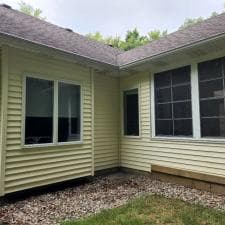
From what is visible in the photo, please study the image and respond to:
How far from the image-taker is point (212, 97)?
5309 millimetres

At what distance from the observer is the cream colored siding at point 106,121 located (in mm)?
6969

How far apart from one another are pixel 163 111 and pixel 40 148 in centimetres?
328

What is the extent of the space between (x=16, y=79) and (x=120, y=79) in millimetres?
3650

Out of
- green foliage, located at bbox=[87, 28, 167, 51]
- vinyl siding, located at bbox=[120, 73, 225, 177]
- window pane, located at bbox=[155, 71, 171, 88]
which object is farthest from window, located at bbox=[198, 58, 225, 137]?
green foliage, located at bbox=[87, 28, 167, 51]

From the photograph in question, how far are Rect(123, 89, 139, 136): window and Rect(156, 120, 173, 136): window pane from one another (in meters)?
0.83

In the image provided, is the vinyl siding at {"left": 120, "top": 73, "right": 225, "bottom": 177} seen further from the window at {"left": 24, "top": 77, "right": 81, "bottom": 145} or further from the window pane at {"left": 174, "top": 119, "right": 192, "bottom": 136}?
the window at {"left": 24, "top": 77, "right": 81, "bottom": 145}

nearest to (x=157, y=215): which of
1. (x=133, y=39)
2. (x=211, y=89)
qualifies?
(x=211, y=89)

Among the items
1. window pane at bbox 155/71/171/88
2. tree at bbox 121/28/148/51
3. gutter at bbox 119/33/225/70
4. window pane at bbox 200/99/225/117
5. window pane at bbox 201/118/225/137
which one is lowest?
window pane at bbox 201/118/225/137

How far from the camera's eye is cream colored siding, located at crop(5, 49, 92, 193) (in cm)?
473

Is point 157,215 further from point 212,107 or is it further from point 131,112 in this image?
point 131,112

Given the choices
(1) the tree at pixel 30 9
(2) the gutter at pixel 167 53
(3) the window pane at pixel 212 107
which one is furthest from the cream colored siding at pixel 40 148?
(1) the tree at pixel 30 9

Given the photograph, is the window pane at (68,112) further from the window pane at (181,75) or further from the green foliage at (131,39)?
the green foliage at (131,39)

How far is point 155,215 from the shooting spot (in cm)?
396

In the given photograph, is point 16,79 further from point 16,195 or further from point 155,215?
point 155,215
